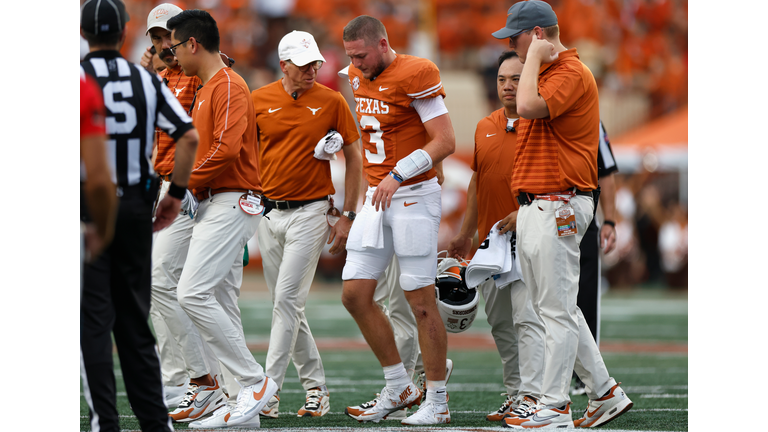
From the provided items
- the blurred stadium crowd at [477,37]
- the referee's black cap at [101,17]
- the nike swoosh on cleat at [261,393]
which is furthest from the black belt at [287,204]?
the blurred stadium crowd at [477,37]

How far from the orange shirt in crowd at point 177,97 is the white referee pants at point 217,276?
26.0 inches

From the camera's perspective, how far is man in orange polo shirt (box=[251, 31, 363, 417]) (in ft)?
19.7

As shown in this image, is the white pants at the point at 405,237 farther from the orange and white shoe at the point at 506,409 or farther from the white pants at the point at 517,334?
the orange and white shoe at the point at 506,409

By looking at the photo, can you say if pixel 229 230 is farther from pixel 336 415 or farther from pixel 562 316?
pixel 562 316

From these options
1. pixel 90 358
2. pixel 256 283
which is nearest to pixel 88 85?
pixel 90 358

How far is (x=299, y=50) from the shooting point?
599 cm

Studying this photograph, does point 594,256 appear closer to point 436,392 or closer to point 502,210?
point 502,210

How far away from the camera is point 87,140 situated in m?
3.51

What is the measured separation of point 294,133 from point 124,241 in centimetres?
239

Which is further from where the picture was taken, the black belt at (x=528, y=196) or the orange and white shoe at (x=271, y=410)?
the orange and white shoe at (x=271, y=410)

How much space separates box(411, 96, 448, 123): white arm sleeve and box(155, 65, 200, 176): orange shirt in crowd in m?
1.50

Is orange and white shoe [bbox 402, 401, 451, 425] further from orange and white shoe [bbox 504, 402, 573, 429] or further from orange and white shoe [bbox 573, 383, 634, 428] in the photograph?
orange and white shoe [bbox 573, 383, 634, 428]

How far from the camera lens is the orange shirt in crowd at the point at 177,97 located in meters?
5.87
